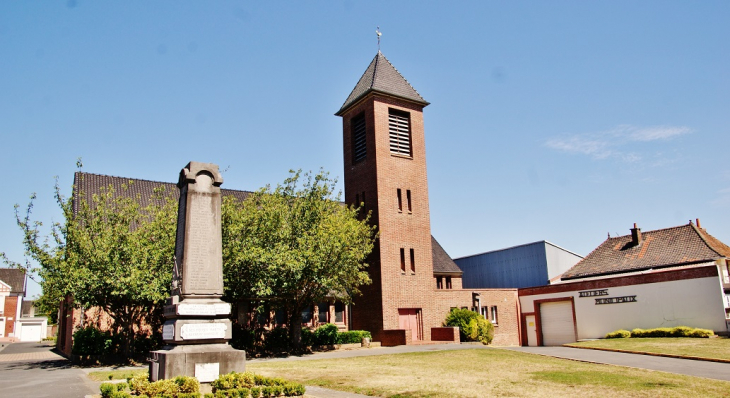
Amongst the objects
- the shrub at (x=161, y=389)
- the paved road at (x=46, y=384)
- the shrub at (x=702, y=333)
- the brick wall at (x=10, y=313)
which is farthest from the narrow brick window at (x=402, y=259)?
the brick wall at (x=10, y=313)

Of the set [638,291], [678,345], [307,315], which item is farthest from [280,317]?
[638,291]

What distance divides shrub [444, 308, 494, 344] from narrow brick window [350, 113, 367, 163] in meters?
10.4

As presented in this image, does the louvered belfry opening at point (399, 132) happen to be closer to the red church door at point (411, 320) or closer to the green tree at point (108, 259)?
the red church door at point (411, 320)

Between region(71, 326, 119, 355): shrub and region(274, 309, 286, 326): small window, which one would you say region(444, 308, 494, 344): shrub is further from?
region(71, 326, 119, 355): shrub

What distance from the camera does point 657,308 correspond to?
1169 inches

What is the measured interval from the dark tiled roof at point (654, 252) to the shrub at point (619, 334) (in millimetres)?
6513

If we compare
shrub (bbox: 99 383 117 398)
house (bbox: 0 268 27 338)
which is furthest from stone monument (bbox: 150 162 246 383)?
house (bbox: 0 268 27 338)

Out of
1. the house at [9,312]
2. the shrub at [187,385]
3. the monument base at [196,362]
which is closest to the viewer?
the shrub at [187,385]

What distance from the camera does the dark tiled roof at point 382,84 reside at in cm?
3234

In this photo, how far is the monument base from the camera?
12172 mm

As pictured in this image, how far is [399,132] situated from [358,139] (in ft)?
8.26

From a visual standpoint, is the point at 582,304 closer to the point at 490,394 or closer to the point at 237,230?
the point at 237,230

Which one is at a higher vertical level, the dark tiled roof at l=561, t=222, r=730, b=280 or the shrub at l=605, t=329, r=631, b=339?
the dark tiled roof at l=561, t=222, r=730, b=280

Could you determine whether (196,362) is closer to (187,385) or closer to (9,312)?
(187,385)
